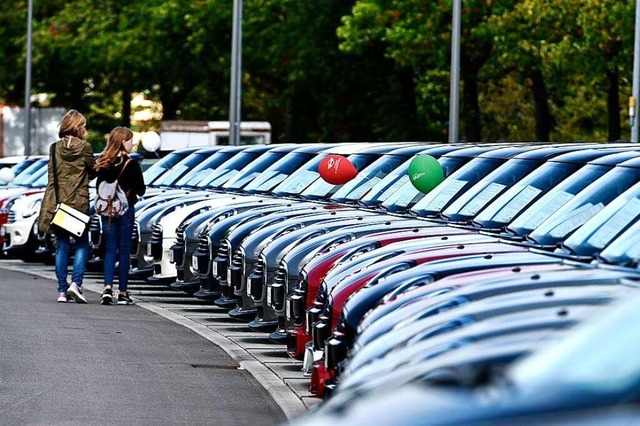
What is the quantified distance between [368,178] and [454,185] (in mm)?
2741

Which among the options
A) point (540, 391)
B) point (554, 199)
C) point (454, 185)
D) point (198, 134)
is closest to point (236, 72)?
point (198, 134)

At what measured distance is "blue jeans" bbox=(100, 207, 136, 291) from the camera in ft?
53.7

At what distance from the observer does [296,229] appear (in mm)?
13438

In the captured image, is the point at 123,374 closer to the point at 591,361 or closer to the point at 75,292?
the point at 75,292

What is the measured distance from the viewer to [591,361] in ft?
13.7

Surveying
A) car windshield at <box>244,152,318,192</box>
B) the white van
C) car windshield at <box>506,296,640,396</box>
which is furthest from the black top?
the white van

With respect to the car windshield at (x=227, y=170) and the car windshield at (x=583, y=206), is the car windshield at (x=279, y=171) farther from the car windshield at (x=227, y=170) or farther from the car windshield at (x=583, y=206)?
the car windshield at (x=583, y=206)

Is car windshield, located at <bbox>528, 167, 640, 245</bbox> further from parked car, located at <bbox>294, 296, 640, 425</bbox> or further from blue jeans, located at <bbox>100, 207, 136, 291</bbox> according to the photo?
blue jeans, located at <bbox>100, 207, 136, 291</bbox>

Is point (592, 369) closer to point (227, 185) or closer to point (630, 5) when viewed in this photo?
point (227, 185)

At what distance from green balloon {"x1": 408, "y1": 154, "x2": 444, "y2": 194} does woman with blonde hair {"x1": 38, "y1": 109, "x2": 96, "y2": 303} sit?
4.16 m

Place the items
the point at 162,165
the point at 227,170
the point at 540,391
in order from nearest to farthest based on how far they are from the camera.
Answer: the point at 540,391
the point at 227,170
the point at 162,165

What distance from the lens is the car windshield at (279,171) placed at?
18.3 metres

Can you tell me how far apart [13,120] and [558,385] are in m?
51.1

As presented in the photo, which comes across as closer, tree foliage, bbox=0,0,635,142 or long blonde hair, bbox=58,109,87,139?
long blonde hair, bbox=58,109,87,139
